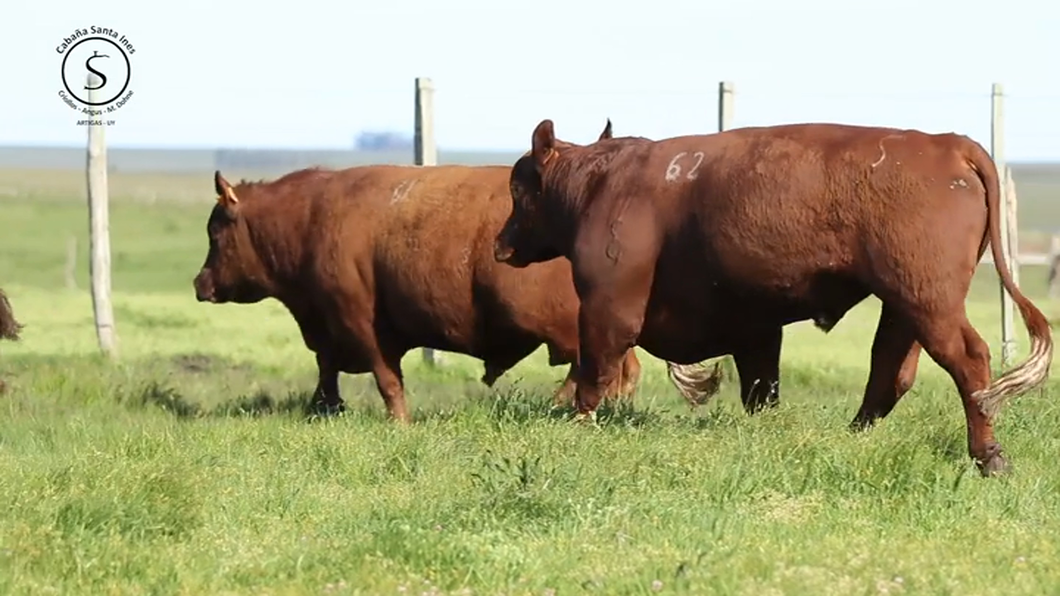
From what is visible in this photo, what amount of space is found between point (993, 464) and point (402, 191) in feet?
15.5

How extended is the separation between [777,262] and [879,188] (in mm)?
633

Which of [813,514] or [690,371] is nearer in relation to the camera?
[813,514]

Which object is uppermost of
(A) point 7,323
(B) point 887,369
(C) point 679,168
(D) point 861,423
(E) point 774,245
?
(C) point 679,168

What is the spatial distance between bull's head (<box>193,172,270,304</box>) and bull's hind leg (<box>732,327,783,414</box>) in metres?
3.86

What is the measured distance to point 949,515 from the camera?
275 inches

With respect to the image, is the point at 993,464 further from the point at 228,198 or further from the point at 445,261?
the point at 228,198

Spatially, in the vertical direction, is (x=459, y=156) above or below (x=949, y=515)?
below

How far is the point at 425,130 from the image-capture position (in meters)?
15.4

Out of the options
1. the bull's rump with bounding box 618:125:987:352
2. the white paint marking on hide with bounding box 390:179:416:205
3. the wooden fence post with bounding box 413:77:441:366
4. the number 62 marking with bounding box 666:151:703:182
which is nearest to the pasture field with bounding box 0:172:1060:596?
the bull's rump with bounding box 618:125:987:352

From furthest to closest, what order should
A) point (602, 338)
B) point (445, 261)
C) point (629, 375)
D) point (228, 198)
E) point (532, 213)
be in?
point (228, 198) < point (629, 375) < point (445, 261) < point (532, 213) < point (602, 338)

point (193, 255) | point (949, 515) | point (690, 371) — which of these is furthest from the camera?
point (193, 255)

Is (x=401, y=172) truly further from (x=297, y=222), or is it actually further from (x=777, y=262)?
(x=777, y=262)

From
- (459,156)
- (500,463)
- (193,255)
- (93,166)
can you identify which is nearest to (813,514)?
(500,463)

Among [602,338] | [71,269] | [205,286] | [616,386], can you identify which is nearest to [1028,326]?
[602,338]
